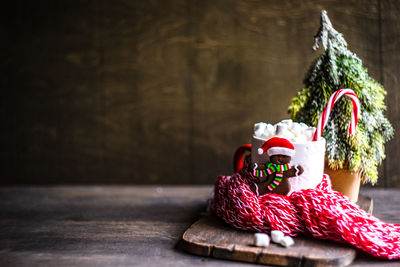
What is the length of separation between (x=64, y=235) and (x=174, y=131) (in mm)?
630

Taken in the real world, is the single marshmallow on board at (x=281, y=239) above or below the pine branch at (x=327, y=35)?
below

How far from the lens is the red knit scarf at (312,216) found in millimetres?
773

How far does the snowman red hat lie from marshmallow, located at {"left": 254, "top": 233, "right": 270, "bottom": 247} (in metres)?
0.16

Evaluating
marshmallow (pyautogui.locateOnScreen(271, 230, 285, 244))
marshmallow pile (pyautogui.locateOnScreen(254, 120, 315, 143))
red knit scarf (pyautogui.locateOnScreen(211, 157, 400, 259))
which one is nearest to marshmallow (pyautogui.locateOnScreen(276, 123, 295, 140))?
marshmallow pile (pyautogui.locateOnScreen(254, 120, 315, 143))

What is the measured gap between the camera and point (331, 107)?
921mm

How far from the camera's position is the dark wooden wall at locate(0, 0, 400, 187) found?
4.67 feet

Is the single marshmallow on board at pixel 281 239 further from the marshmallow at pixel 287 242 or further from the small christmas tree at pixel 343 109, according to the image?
the small christmas tree at pixel 343 109

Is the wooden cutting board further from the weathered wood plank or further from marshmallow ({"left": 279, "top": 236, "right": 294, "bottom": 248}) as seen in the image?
the weathered wood plank

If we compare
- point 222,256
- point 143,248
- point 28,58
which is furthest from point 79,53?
point 222,256

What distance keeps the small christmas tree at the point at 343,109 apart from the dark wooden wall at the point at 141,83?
0.38 metres

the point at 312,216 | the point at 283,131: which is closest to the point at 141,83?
the point at 283,131

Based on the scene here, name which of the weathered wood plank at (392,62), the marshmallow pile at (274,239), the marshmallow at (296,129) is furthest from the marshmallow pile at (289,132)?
the weathered wood plank at (392,62)

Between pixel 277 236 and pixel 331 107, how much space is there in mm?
309

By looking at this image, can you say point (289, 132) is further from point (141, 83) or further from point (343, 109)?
point (141, 83)
